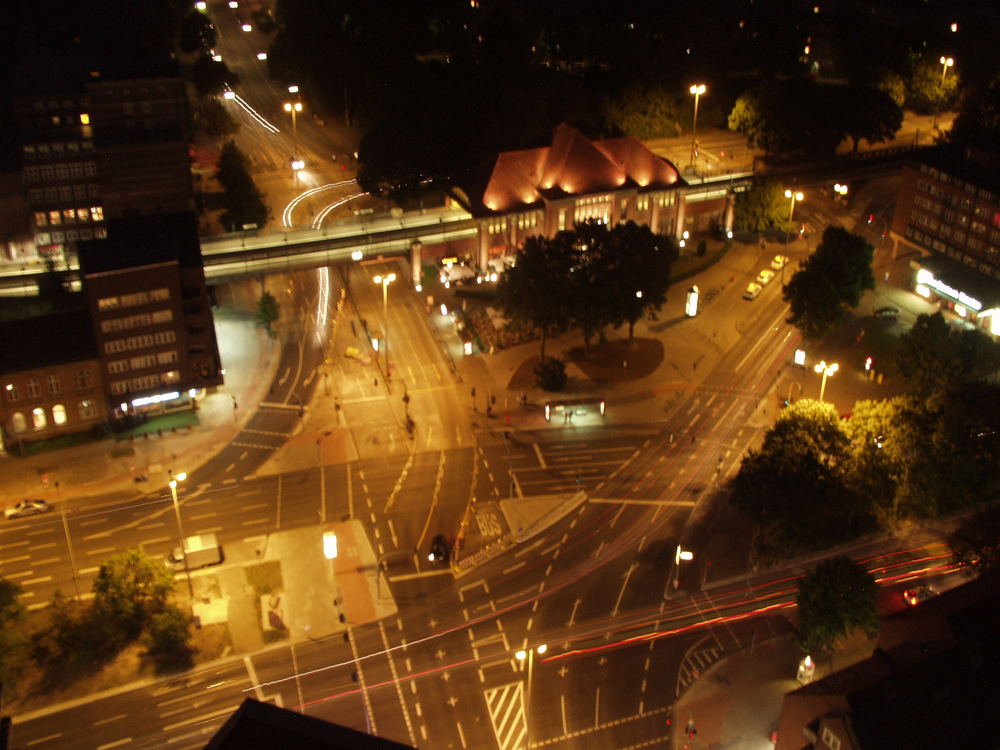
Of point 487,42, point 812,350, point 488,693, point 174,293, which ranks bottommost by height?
point 488,693

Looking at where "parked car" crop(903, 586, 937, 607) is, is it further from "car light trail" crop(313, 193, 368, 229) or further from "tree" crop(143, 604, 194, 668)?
"car light trail" crop(313, 193, 368, 229)

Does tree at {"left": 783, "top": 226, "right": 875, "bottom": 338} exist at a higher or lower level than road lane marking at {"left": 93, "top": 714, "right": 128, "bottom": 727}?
higher

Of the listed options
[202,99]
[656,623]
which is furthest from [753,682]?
[202,99]

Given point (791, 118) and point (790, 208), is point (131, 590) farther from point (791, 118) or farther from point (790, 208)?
point (791, 118)

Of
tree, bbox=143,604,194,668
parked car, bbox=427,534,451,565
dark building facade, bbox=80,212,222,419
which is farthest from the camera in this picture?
dark building facade, bbox=80,212,222,419

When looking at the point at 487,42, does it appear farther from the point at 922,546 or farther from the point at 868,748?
the point at 868,748

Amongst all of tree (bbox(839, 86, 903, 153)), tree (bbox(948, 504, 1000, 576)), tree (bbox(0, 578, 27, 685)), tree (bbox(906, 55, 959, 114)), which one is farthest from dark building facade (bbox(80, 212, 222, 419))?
tree (bbox(906, 55, 959, 114))
